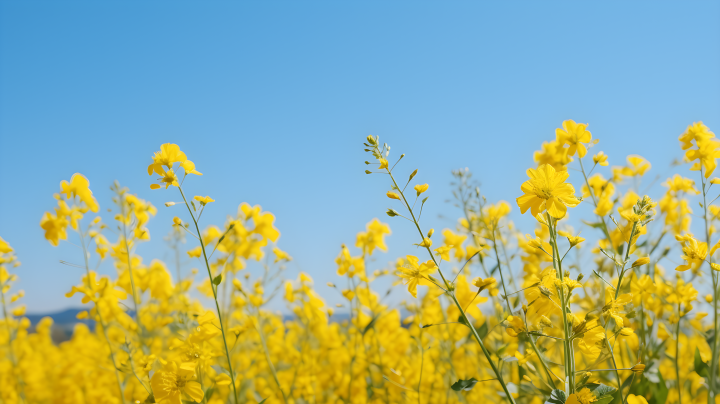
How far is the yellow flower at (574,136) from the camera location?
6.14ft

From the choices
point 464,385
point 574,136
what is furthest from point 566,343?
point 574,136

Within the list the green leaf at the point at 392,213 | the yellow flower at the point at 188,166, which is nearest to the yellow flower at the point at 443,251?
A: the green leaf at the point at 392,213

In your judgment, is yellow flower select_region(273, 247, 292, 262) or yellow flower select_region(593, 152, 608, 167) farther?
yellow flower select_region(273, 247, 292, 262)

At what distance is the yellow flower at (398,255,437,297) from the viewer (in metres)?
1.27

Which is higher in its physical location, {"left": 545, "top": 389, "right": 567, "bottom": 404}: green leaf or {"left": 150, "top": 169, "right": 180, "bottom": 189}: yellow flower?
{"left": 150, "top": 169, "right": 180, "bottom": 189}: yellow flower

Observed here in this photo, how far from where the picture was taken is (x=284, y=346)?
4.31 metres

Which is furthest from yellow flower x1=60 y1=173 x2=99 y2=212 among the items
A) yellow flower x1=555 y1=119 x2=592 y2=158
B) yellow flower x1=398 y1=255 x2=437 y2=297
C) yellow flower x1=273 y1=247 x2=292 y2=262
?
yellow flower x1=555 y1=119 x2=592 y2=158

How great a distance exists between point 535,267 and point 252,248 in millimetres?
1955

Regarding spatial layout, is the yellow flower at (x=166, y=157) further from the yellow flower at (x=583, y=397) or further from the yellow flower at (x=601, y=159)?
the yellow flower at (x=601, y=159)

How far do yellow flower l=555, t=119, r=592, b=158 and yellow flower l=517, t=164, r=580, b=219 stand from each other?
3.03ft

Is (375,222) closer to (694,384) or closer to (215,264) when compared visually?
(215,264)

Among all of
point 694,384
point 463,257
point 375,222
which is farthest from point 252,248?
point 694,384

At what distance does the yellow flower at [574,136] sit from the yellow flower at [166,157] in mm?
1695

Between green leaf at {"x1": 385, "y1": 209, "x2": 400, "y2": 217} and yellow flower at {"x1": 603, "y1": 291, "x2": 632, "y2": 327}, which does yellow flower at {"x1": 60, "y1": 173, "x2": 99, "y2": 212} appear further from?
yellow flower at {"x1": 603, "y1": 291, "x2": 632, "y2": 327}
